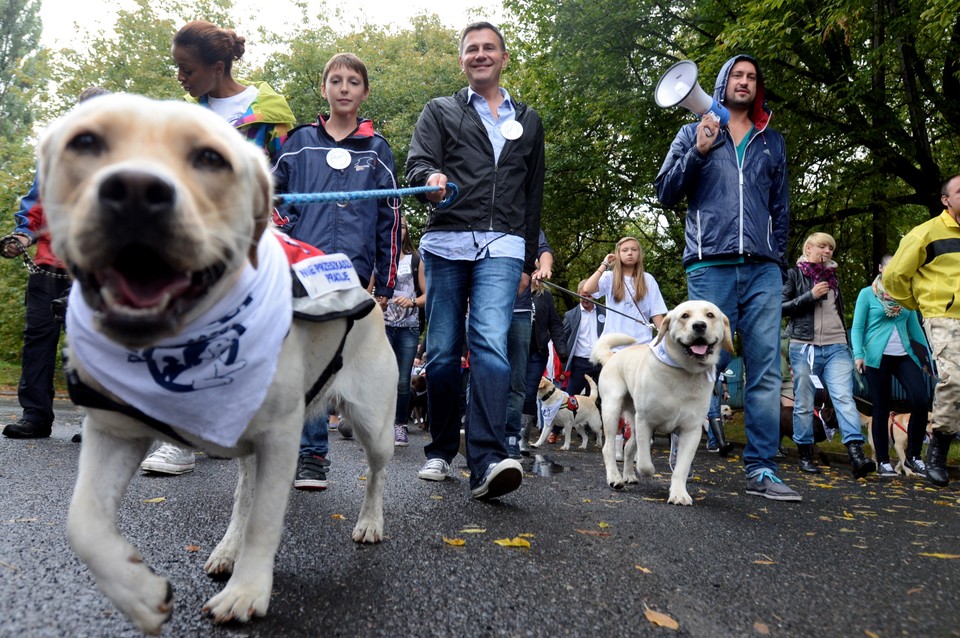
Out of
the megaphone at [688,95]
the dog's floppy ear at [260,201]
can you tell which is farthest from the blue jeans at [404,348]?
the dog's floppy ear at [260,201]

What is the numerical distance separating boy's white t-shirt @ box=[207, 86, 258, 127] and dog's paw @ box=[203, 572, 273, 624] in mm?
2819

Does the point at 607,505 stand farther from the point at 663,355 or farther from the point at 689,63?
the point at 689,63

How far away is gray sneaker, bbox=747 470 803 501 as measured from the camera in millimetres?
4914

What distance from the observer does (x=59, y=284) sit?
6188 millimetres

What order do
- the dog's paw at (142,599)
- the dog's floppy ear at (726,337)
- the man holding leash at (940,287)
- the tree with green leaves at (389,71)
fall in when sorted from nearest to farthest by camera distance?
the dog's paw at (142,599) < the dog's floppy ear at (726,337) < the man holding leash at (940,287) < the tree with green leaves at (389,71)

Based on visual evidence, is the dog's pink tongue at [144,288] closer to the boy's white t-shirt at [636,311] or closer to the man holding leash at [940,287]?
the man holding leash at [940,287]

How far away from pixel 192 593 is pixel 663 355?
3.92m

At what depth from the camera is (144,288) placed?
5.41 ft

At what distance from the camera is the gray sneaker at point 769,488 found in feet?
16.1

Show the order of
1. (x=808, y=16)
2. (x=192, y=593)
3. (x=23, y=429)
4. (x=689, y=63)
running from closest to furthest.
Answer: (x=192, y=593)
(x=689, y=63)
(x=23, y=429)
(x=808, y=16)

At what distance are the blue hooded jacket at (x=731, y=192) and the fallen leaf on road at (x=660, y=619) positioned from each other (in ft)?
10.8

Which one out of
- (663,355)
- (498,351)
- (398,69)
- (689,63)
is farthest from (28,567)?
(398,69)

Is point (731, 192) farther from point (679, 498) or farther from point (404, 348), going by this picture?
point (404, 348)

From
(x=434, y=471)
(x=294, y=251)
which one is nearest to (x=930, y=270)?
(x=434, y=471)
